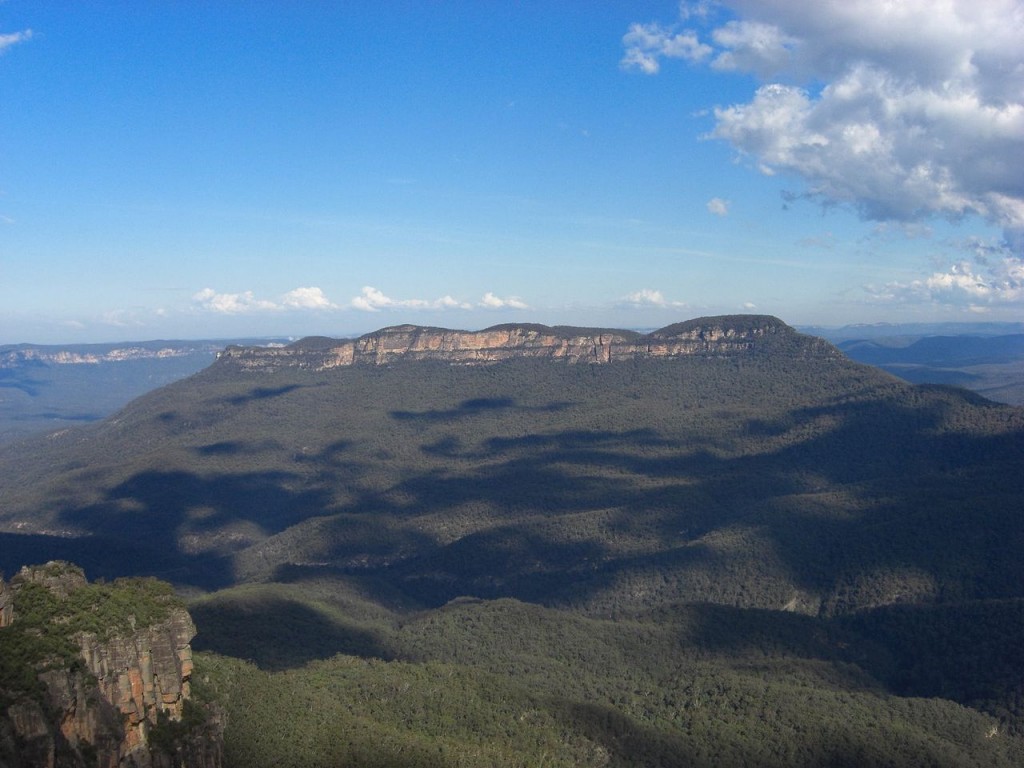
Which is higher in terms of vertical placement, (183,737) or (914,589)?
(183,737)

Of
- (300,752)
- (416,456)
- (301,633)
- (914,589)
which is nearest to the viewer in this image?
(300,752)

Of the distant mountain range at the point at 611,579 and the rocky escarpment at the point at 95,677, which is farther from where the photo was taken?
the distant mountain range at the point at 611,579

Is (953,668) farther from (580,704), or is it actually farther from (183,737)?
(183,737)

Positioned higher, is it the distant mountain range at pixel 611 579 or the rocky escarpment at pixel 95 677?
the rocky escarpment at pixel 95 677

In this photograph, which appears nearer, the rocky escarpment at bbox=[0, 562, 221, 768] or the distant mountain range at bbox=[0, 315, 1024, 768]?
the rocky escarpment at bbox=[0, 562, 221, 768]

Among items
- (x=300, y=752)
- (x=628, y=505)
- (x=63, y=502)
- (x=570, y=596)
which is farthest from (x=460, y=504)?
(x=300, y=752)

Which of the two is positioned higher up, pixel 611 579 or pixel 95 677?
pixel 95 677

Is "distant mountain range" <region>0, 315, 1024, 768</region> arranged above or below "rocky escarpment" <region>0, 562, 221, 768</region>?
below

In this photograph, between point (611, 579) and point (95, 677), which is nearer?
point (95, 677)
